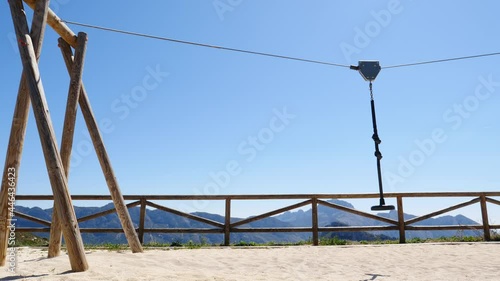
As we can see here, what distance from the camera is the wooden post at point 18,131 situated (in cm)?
421

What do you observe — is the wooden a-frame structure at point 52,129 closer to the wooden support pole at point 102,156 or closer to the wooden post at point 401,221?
the wooden support pole at point 102,156

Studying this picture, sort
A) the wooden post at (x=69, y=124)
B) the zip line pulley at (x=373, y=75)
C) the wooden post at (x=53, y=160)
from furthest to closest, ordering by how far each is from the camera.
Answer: the zip line pulley at (x=373, y=75), the wooden post at (x=69, y=124), the wooden post at (x=53, y=160)

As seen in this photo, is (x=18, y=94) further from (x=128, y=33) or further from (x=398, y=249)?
(x=398, y=249)

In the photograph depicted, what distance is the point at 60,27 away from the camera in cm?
529

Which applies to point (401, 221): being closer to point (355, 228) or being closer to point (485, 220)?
point (355, 228)

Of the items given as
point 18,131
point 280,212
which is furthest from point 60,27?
point 280,212

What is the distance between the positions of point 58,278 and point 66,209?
739 millimetres

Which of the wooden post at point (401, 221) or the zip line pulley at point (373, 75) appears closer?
the zip line pulley at point (373, 75)

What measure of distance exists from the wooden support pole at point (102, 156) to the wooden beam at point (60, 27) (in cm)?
13

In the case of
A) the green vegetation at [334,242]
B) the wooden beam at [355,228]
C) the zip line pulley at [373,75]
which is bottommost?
the green vegetation at [334,242]

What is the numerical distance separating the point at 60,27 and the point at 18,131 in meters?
1.84

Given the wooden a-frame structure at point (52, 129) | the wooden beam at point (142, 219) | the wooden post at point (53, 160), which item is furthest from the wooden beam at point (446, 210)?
the wooden post at point (53, 160)

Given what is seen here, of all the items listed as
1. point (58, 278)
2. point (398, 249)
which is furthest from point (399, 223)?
point (58, 278)

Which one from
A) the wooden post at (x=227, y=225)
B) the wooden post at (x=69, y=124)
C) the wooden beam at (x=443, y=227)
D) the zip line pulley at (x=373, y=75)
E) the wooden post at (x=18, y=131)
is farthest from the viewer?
the wooden beam at (x=443, y=227)
